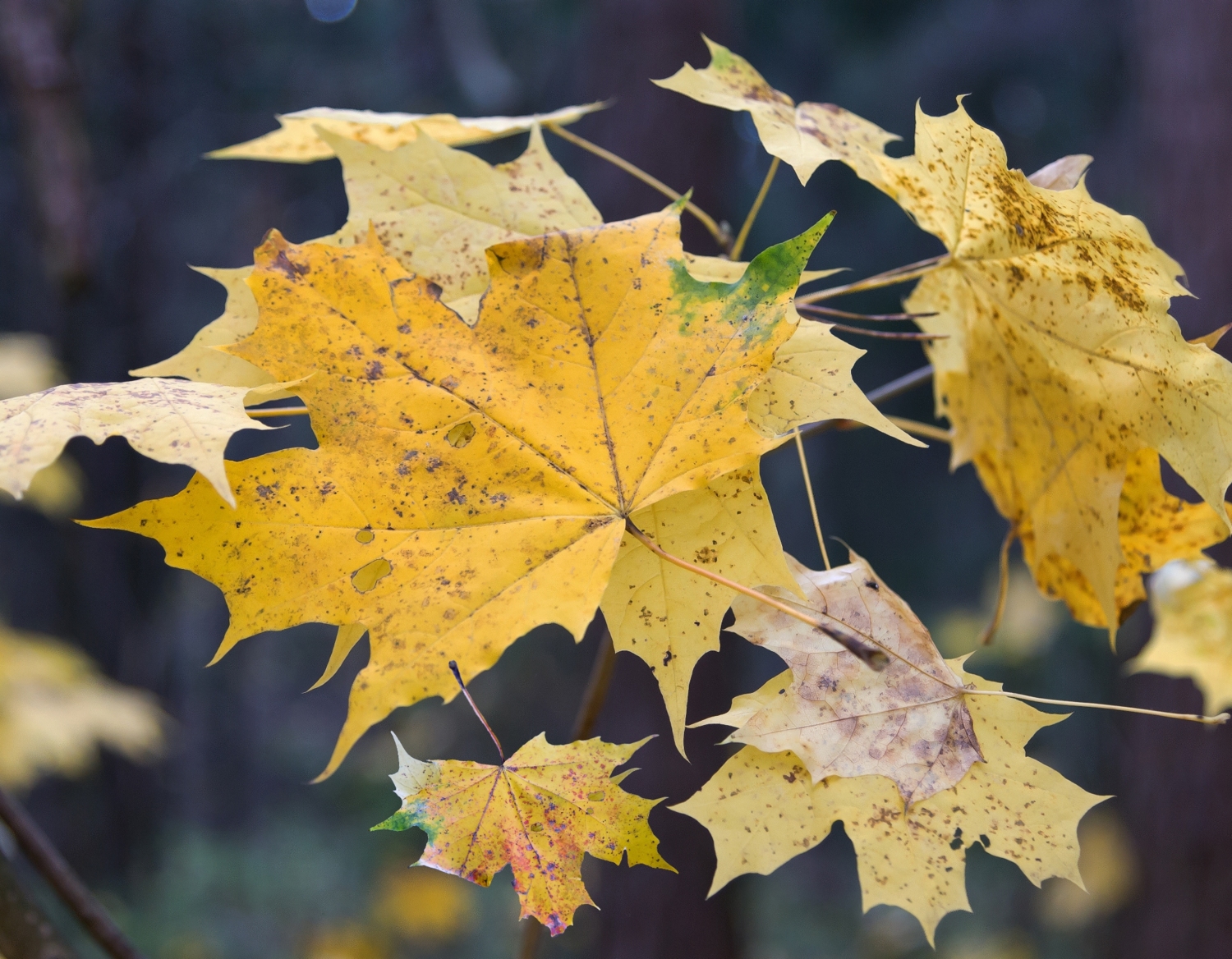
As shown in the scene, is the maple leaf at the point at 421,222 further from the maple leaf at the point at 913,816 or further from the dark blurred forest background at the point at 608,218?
the dark blurred forest background at the point at 608,218

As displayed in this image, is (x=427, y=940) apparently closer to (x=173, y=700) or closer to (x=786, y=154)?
(x=173, y=700)

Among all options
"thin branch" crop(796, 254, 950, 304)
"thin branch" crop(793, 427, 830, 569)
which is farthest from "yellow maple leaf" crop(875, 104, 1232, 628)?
"thin branch" crop(793, 427, 830, 569)

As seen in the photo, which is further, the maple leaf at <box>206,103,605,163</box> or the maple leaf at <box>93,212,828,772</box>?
the maple leaf at <box>206,103,605,163</box>

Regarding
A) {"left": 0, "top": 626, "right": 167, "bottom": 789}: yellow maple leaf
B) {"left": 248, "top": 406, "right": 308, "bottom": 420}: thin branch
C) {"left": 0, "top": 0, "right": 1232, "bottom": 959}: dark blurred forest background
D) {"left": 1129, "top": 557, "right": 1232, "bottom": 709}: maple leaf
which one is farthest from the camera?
{"left": 0, "top": 0, "right": 1232, "bottom": 959}: dark blurred forest background

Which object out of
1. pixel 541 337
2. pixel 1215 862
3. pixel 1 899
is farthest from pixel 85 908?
pixel 1215 862

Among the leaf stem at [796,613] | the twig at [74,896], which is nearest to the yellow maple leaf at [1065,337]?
the leaf stem at [796,613]

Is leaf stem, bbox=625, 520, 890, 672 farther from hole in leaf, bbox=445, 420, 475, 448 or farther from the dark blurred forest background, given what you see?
the dark blurred forest background
